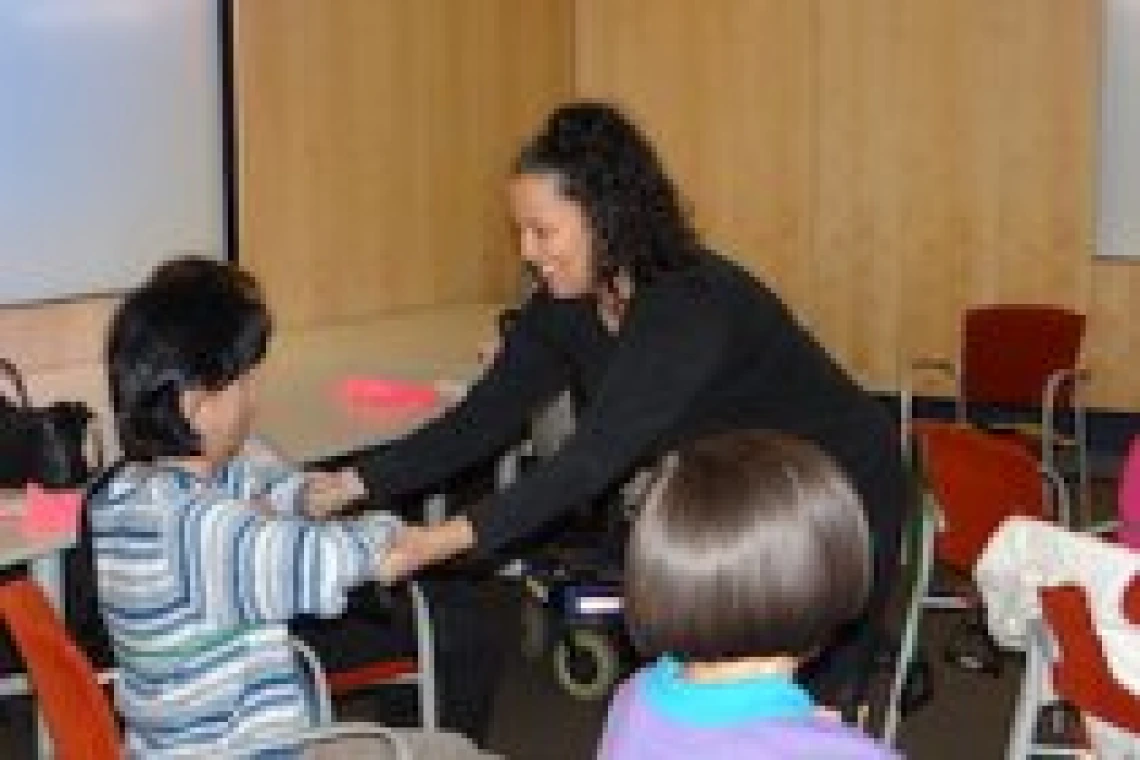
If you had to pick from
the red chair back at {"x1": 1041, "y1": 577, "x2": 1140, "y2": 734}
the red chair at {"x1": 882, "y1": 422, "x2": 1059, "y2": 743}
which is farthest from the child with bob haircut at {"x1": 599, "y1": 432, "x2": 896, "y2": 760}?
the red chair at {"x1": 882, "y1": 422, "x2": 1059, "y2": 743}

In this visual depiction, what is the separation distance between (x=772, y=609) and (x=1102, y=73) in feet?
19.5

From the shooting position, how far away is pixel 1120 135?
22.2 ft

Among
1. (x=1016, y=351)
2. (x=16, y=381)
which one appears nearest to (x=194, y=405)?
(x=16, y=381)

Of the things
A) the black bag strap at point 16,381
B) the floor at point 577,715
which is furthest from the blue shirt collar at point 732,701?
the black bag strap at point 16,381

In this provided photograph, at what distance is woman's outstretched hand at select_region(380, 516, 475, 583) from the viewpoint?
2100mm

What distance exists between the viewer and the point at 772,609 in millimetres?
1337

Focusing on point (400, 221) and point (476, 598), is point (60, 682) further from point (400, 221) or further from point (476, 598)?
point (400, 221)

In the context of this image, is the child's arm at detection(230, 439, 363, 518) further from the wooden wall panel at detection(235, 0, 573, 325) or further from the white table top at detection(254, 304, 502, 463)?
the wooden wall panel at detection(235, 0, 573, 325)

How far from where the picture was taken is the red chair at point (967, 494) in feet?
10.2

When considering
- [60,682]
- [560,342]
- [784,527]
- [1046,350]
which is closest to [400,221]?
[1046,350]

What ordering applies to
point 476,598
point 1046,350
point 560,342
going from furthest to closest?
point 1046,350, point 476,598, point 560,342

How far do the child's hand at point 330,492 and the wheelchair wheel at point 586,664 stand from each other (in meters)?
1.65

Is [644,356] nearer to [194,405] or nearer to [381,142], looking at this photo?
[194,405]

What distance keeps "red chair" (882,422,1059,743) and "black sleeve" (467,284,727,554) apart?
0.84 m
